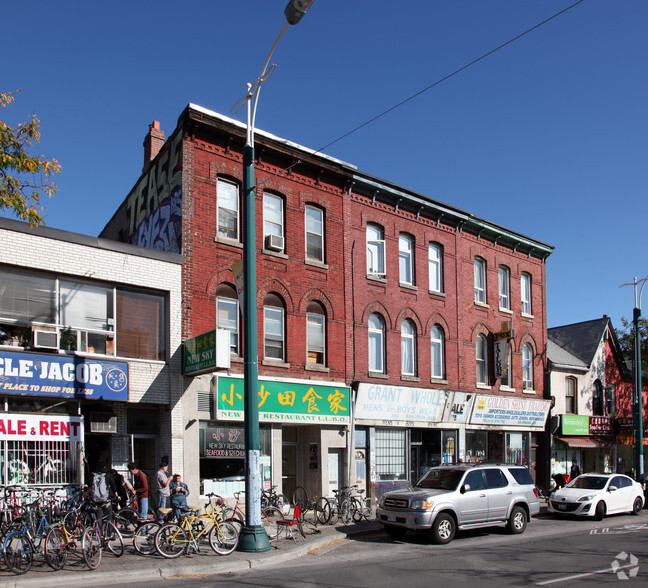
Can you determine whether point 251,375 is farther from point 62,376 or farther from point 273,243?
point 273,243

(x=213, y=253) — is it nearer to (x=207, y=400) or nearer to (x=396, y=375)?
(x=207, y=400)

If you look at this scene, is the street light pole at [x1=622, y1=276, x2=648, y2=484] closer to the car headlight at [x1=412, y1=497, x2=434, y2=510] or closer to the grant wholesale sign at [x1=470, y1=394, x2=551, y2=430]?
the grant wholesale sign at [x1=470, y1=394, x2=551, y2=430]

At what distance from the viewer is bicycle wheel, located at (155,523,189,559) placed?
41.1ft

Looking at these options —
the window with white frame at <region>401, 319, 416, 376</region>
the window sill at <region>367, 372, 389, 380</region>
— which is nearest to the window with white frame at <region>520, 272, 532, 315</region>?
the window with white frame at <region>401, 319, 416, 376</region>

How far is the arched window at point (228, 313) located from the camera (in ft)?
64.0

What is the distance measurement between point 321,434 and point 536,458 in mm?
14164

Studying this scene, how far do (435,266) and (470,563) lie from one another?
1581cm

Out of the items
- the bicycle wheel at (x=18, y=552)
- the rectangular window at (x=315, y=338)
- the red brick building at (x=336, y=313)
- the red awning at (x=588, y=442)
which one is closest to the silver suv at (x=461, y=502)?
the red brick building at (x=336, y=313)

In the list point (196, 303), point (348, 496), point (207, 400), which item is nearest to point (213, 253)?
point (196, 303)

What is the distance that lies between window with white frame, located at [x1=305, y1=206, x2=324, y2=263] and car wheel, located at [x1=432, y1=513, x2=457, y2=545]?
31.7 feet

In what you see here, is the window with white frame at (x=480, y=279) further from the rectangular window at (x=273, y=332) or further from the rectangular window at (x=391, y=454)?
the rectangular window at (x=273, y=332)

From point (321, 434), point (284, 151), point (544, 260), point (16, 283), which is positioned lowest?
point (321, 434)

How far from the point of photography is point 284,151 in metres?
21.6

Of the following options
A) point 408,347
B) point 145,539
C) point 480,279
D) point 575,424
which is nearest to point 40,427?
point 145,539
